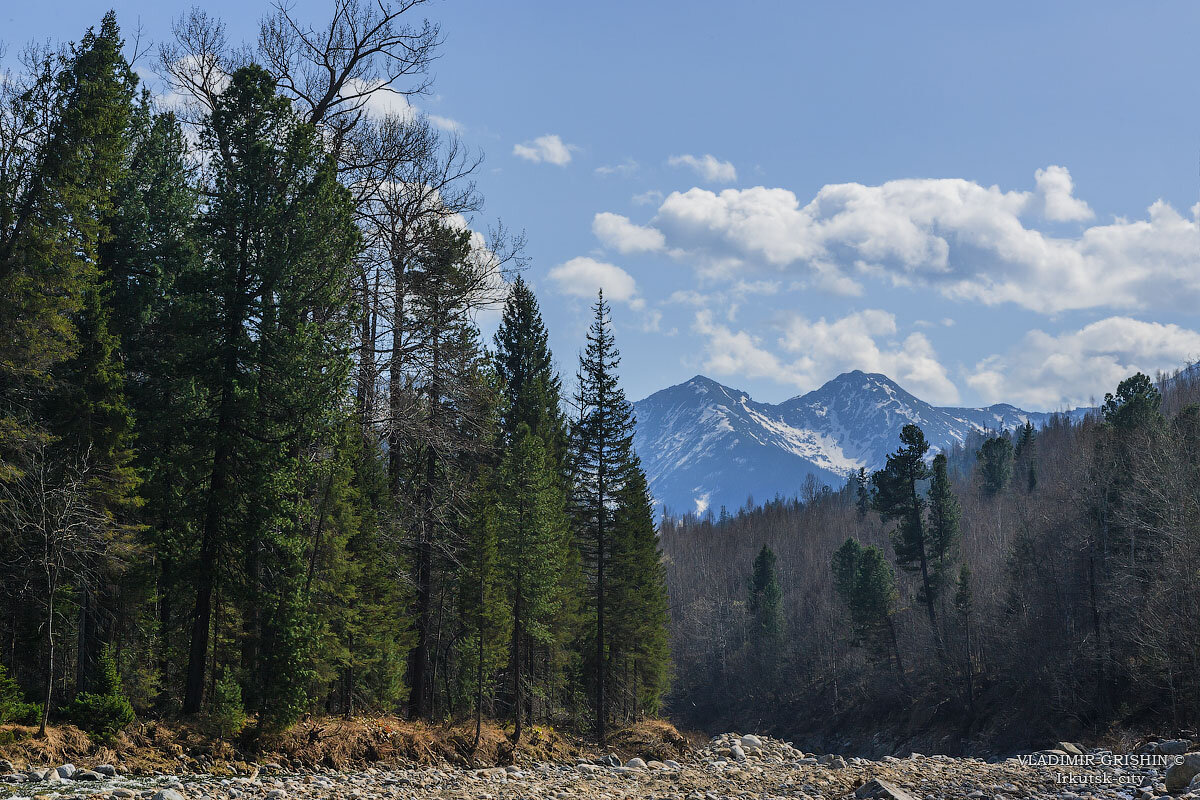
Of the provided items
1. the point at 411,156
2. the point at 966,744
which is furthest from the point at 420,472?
the point at 966,744

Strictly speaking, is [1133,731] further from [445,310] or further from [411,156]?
[411,156]

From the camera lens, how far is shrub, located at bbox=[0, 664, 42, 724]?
1499 centimetres

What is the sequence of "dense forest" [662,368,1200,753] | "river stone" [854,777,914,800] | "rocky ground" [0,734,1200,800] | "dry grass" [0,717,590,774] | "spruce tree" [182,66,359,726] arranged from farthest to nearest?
"dense forest" [662,368,1200,753], "river stone" [854,777,914,800], "spruce tree" [182,66,359,726], "dry grass" [0,717,590,774], "rocky ground" [0,734,1200,800]

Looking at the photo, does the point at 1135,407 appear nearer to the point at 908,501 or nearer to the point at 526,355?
the point at 908,501

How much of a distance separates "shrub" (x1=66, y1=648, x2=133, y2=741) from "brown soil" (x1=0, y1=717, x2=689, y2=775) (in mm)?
191

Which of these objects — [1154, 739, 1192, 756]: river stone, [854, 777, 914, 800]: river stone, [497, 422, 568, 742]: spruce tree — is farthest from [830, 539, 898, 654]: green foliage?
[854, 777, 914, 800]: river stone

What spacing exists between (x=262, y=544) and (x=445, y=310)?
7.59m

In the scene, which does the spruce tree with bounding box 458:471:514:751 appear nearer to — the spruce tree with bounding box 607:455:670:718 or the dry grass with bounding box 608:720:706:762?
the dry grass with bounding box 608:720:706:762

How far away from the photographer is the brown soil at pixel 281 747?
48.6 feet

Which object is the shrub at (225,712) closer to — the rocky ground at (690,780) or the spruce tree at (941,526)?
the rocky ground at (690,780)

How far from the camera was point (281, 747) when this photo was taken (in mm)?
17656

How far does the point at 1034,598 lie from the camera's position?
176ft

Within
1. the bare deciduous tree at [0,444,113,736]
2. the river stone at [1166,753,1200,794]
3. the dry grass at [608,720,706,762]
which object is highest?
the bare deciduous tree at [0,444,113,736]

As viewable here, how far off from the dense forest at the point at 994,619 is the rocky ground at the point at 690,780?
11.7 m
